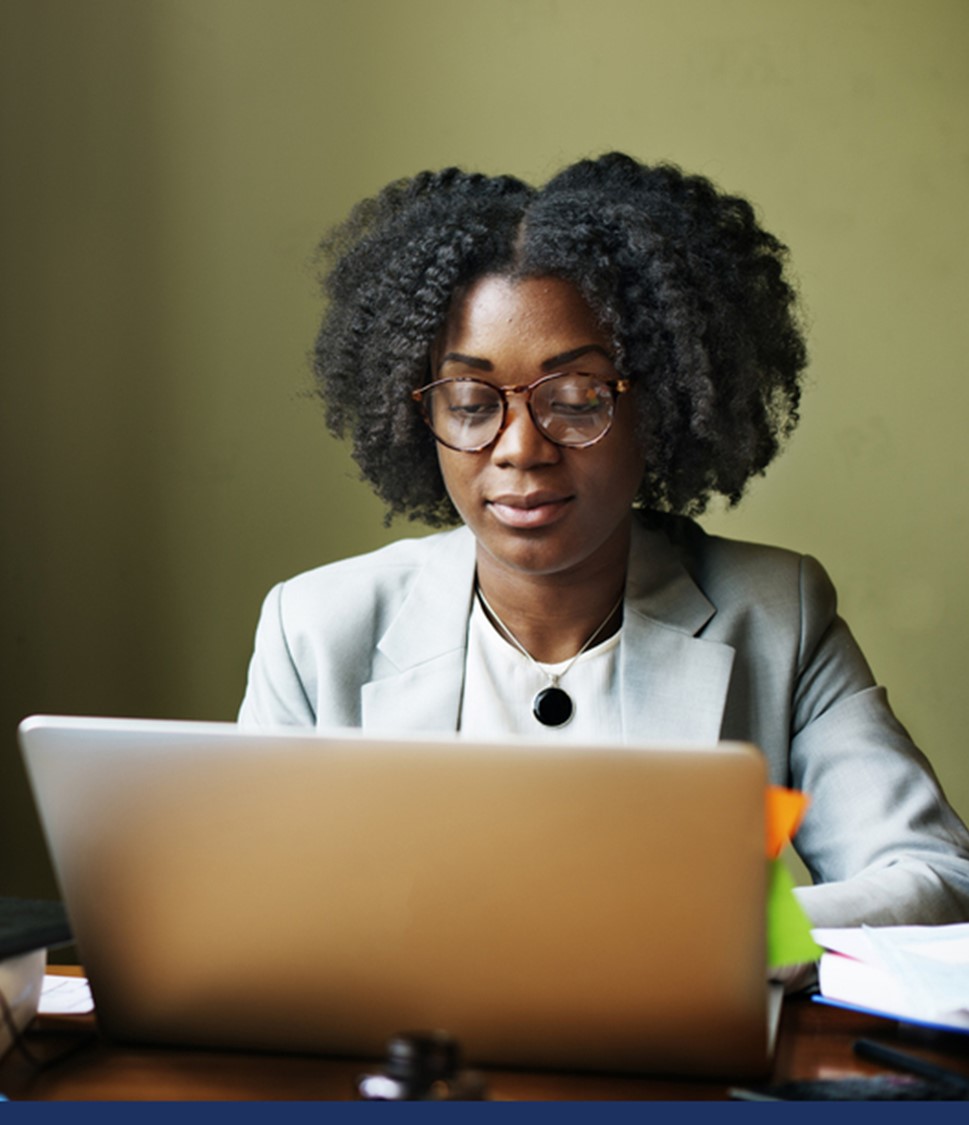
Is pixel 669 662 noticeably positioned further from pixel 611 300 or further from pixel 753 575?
pixel 611 300

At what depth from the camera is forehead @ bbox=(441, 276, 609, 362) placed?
1.58 metres

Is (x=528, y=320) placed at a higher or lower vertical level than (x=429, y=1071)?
higher

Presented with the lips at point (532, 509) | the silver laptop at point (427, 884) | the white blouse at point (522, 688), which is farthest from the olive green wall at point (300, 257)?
the silver laptop at point (427, 884)

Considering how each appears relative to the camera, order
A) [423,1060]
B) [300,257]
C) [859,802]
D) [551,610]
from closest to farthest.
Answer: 1. [423,1060]
2. [859,802]
3. [551,610]
4. [300,257]

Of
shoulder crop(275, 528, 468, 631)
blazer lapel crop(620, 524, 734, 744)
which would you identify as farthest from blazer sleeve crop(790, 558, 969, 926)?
shoulder crop(275, 528, 468, 631)

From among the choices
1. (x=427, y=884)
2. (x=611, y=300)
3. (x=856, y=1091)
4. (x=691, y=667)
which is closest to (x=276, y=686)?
(x=691, y=667)

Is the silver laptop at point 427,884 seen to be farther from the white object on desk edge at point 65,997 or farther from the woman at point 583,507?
the woman at point 583,507

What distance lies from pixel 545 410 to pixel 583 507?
12cm

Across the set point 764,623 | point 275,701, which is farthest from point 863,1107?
point 275,701

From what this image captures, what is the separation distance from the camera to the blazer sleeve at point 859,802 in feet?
4.21

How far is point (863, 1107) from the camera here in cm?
79

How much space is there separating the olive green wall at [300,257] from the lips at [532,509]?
3.28 ft

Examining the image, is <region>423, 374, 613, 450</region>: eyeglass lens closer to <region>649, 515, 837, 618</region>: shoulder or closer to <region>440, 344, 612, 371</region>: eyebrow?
<region>440, 344, 612, 371</region>: eyebrow

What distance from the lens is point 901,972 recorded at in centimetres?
107
